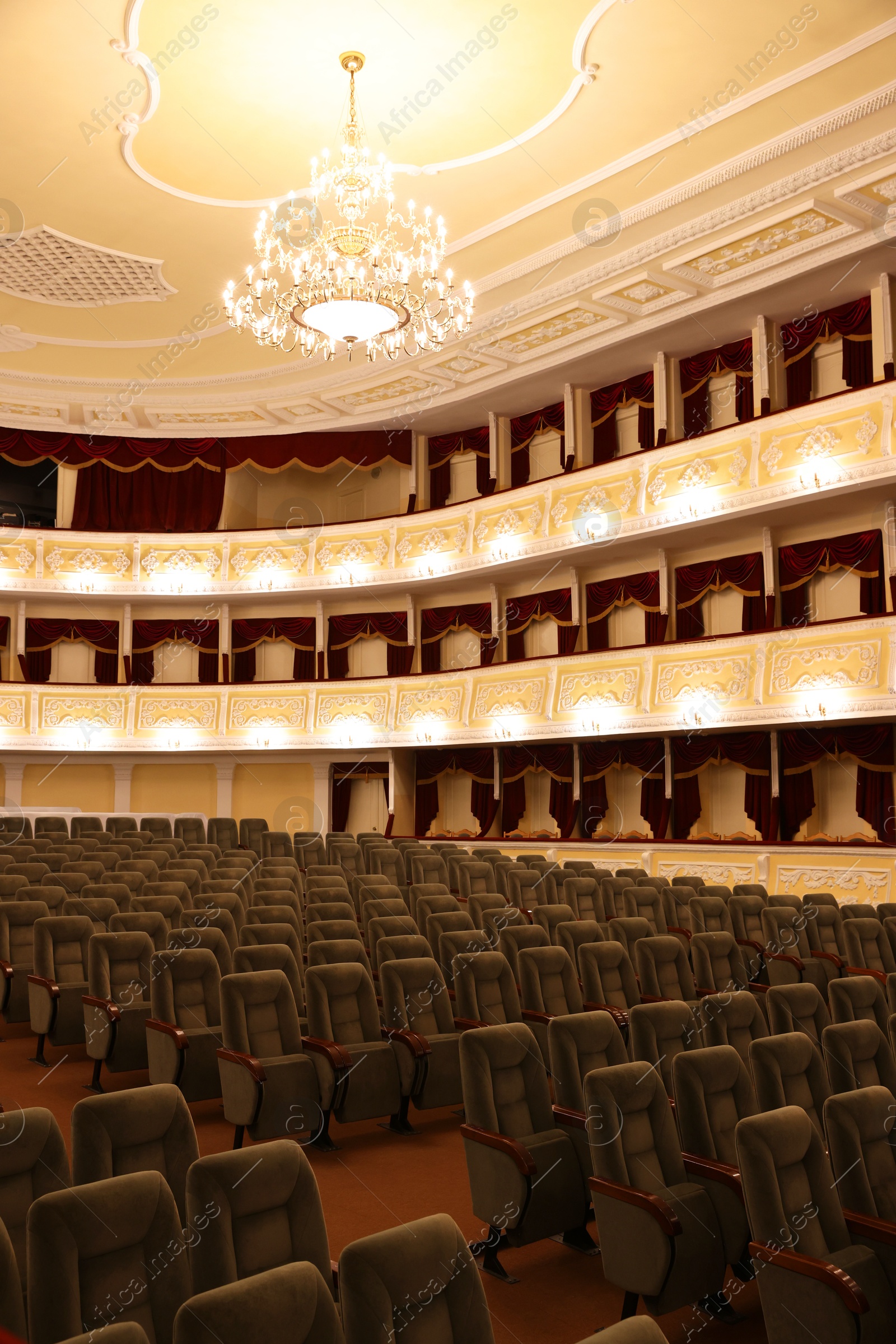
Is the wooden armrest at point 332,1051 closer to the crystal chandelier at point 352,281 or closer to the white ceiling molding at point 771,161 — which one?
the crystal chandelier at point 352,281

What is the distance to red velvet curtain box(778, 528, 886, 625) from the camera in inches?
404

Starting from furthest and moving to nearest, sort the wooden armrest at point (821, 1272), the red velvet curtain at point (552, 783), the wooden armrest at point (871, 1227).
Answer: the red velvet curtain at point (552, 783) → the wooden armrest at point (871, 1227) → the wooden armrest at point (821, 1272)

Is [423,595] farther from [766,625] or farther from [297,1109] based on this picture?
[297,1109]

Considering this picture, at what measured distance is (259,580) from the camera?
14.4m

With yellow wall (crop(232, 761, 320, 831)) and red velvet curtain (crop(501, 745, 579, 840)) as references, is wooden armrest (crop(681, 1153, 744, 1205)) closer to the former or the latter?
red velvet curtain (crop(501, 745, 579, 840))

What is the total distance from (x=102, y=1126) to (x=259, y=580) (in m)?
12.2

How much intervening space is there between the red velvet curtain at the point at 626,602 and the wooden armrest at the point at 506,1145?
27.6ft

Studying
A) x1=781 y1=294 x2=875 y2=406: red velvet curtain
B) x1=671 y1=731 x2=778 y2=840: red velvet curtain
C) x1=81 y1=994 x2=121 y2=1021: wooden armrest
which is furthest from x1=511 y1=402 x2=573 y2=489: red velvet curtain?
x1=81 y1=994 x2=121 y2=1021: wooden armrest

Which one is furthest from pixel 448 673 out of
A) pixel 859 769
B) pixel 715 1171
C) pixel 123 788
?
pixel 715 1171

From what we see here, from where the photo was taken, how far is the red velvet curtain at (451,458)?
14406 mm

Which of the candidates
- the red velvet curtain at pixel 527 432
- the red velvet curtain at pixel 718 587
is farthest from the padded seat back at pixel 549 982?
the red velvet curtain at pixel 527 432

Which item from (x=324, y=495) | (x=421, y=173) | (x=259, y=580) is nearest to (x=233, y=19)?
(x=421, y=173)

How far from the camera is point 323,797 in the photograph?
575 inches

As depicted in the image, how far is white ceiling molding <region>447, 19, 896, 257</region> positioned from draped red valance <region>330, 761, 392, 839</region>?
6943 millimetres
